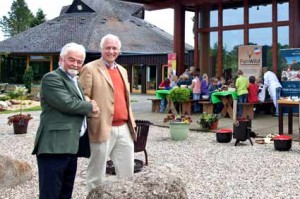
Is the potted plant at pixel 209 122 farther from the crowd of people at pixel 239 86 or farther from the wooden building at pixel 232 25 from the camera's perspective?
the wooden building at pixel 232 25

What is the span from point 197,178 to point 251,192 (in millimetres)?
950

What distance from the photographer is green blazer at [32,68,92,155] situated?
11.3 feet

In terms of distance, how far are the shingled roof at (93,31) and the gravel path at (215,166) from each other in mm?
24984

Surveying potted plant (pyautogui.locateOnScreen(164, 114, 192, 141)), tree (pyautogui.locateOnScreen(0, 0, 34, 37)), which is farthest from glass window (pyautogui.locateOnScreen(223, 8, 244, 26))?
tree (pyautogui.locateOnScreen(0, 0, 34, 37))

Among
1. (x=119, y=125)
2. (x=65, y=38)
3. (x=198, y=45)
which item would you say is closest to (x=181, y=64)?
(x=198, y=45)

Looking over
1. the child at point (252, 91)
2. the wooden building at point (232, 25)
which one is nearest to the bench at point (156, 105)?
the wooden building at point (232, 25)

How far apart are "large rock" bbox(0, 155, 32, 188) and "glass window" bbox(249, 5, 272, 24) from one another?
12442 mm

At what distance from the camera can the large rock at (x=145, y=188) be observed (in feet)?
11.3

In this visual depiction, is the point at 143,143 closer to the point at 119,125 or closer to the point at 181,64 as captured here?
the point at 119,125

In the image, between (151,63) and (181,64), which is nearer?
(181,64)

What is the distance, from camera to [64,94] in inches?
137

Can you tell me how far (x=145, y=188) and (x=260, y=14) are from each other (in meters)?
14.2

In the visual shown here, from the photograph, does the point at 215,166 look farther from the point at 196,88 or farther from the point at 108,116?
the point at 196,88

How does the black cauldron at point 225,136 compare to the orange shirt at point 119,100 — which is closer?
the orange shirt at point 119,100
